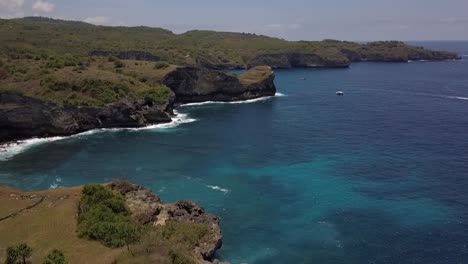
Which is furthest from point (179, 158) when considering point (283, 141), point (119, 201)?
point (119, 201)

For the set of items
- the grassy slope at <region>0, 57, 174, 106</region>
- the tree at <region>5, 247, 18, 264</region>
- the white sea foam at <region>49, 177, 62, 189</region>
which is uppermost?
the grassy slope at <region>0, 57, 174, 106</region>

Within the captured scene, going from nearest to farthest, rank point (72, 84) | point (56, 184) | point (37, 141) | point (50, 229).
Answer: point (50, 229), point (56, 184), point (37, 141), point (72, 84)

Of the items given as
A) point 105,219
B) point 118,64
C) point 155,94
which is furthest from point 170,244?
point 118,64

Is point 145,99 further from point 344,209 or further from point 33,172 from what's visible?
point 344,209

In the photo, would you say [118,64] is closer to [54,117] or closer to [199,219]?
[54,117]

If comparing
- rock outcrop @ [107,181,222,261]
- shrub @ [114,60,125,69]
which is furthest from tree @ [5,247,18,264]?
shrub @ [114,60,125,69]

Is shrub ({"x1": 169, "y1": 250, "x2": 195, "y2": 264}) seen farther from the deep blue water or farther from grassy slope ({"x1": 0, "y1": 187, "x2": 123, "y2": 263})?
the deep blue water
